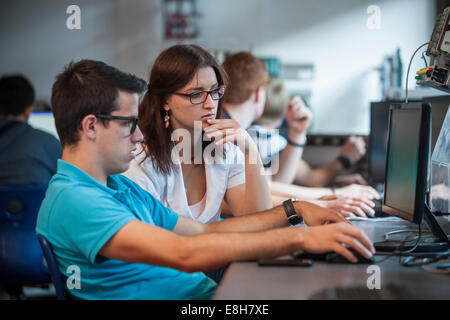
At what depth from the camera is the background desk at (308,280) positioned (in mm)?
1006

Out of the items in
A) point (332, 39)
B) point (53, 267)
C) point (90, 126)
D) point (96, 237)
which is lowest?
point (53, 267)

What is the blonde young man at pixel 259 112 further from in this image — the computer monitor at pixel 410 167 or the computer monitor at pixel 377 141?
the computer monitor at pixel 410 167

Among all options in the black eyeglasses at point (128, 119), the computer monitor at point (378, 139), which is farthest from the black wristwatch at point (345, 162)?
the black eyeglasses at point (128, 119)

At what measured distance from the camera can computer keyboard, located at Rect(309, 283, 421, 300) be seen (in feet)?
3.26

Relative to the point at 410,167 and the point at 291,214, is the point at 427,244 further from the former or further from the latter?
the point at 291,214

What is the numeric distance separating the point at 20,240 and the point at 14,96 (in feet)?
3.12

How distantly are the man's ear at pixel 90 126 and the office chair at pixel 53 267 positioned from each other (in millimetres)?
260

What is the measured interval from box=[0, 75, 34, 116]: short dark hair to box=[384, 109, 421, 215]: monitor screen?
7.17ft

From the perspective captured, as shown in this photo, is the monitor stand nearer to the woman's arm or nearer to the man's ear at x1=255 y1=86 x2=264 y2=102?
the woman's arm

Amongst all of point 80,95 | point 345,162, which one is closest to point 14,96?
point 80,95

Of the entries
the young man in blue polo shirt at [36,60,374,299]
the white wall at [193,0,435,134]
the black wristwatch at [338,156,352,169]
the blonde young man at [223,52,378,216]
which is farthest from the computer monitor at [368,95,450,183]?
the white wall at [193,0,435,134]

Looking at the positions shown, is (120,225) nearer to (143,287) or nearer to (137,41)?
(143,287)

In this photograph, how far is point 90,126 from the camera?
4.06 ft
